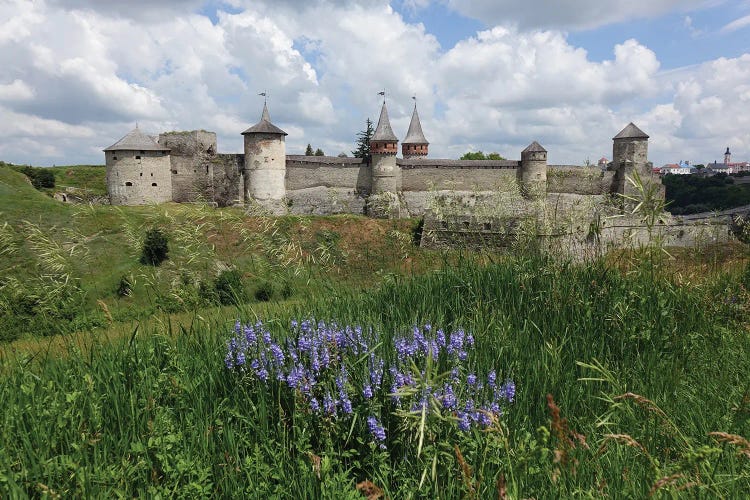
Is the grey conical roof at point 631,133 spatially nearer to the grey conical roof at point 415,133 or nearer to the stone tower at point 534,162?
the stone tower at point 534,162

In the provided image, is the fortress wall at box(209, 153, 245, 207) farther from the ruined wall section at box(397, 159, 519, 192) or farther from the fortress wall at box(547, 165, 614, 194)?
the fortress wall at box(547, 165, 614, 194)

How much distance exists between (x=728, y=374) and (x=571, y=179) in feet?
136

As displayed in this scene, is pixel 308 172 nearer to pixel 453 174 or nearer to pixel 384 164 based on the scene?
pixel 384 164

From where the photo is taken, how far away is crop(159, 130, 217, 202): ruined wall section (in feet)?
125

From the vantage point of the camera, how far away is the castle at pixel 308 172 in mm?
36344

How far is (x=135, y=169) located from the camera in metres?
35.8

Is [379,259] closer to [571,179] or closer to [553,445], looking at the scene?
[553,445]

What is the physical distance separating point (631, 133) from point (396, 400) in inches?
1836

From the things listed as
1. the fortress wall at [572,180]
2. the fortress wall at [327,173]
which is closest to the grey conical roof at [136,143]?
the fortress wall at [327,173]

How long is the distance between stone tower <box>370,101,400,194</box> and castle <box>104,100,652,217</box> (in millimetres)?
86

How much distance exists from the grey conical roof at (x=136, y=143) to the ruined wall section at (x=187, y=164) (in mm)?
1227

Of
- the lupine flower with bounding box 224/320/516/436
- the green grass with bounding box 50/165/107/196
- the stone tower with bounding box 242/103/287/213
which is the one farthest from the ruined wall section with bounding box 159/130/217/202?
the lupine flower with bounding box 224/320/516/436

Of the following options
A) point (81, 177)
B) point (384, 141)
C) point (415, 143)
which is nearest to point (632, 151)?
point (415, 143)

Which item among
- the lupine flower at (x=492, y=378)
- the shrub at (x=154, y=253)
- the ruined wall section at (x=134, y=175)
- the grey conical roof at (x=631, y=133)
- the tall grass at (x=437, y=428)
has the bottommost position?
the tall grass at (x=437, y=428)
